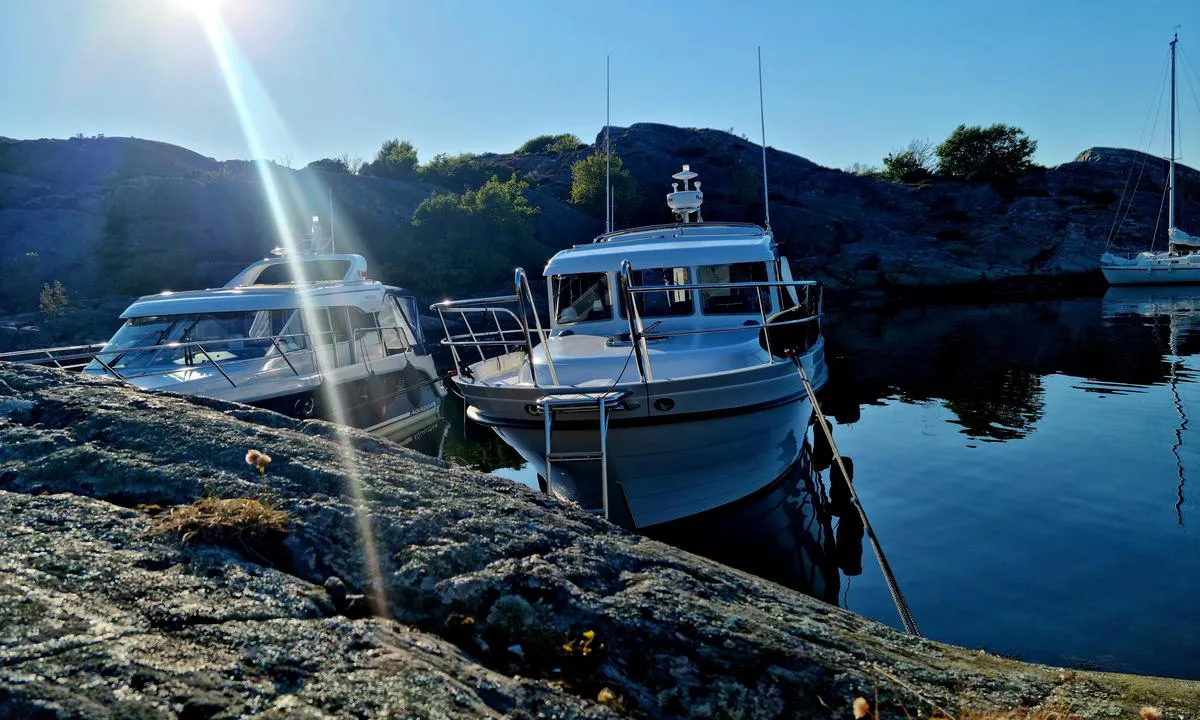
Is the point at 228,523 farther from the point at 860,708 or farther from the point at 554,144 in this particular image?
the point at 554,144

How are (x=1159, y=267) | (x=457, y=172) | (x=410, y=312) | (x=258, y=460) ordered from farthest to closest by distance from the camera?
(x=457, y=172), (x=1159, y=267), (x=410, y=312), (x=258, y=460)

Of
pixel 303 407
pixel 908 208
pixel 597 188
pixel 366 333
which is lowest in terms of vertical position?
pixel 303 407

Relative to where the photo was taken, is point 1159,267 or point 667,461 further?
point 1159,267

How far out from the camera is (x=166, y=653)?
5.24ft

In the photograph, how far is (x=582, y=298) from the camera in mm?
11664

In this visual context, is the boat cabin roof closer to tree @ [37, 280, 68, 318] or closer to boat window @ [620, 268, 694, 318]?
boat window @ [620, 268, 694, 318]

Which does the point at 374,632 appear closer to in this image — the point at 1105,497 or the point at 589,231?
the point at 1105,497

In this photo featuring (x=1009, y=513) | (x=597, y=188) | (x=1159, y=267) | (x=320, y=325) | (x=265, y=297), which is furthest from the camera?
(x=597, y=188)

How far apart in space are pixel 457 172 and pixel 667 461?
53428mm

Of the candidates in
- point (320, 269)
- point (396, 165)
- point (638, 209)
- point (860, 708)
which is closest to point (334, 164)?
point (396, 165)

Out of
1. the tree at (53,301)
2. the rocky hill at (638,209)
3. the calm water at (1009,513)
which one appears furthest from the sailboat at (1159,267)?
the tree at (53,301)

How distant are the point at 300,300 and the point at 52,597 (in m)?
12.5

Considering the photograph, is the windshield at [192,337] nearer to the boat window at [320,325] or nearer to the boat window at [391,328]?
the boat window at [320,325]

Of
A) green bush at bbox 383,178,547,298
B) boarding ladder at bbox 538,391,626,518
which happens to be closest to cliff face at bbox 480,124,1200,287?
green bush at bbox 383,178,547,298
